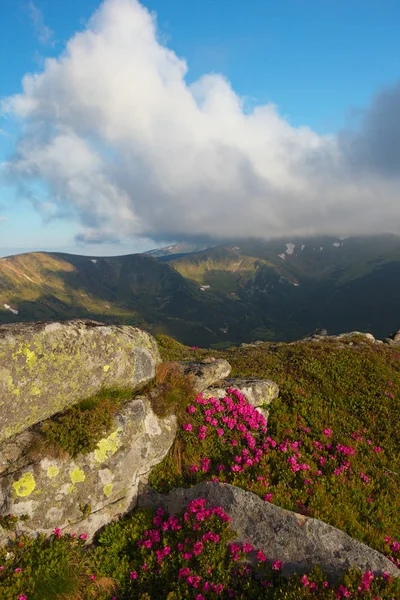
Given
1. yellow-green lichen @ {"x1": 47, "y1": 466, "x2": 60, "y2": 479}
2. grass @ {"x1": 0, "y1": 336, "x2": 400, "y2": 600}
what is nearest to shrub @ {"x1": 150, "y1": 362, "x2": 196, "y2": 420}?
grass @ {"x1": 0, "y1": 336, "x2": 400, "y2": 600}

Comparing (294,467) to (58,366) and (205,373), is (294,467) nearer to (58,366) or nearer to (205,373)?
(205,373)

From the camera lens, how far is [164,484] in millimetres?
11328

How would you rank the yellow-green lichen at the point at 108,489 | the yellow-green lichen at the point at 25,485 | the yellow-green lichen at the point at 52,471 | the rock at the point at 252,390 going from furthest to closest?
the rock at the point at 252,390, the yellow-green lichen at the point at 108,489, the yellow-green lichen at the point at 52,471, the yellow-green lichen at the point at 25,485

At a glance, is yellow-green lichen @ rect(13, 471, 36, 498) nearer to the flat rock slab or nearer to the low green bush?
the low green bush

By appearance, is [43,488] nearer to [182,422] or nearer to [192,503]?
[192,503]

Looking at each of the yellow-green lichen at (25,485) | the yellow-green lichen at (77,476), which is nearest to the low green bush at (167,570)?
the yellow-green lichen at (25,485)

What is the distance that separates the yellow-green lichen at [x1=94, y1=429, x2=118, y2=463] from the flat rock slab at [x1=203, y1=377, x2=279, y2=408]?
198 inches

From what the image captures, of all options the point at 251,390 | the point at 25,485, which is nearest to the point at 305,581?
the point at 25,485

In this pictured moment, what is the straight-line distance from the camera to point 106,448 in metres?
10.4

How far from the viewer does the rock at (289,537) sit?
8.28 metres

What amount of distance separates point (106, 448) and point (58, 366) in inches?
121

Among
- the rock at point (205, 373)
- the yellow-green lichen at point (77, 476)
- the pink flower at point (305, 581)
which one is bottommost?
the pink flower at point (305, 581)

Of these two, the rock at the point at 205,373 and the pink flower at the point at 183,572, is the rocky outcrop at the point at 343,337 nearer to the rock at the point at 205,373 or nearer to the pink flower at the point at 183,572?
the rock at the point at 205,373

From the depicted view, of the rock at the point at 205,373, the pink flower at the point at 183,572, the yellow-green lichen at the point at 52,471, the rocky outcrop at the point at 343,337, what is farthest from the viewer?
the rocky outcrop at the point at 343,337
